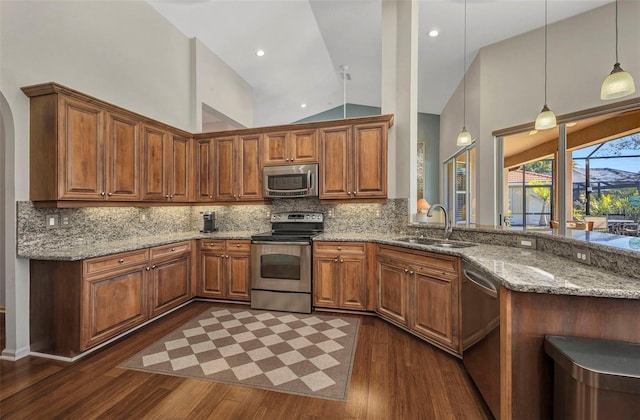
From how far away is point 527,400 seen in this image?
146 centimetres

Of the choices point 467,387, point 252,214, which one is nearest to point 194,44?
point 252,214

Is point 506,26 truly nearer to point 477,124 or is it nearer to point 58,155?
point 477,124

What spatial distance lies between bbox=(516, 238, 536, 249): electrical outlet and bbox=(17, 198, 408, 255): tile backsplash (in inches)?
56.5

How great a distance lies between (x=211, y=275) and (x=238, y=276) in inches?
15.8

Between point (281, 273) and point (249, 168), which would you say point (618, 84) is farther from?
point (249, 168)

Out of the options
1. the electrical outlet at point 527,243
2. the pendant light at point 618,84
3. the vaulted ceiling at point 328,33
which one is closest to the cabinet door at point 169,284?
the vaulted ceiling at point 328,33

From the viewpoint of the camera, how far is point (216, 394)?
6.40 ft

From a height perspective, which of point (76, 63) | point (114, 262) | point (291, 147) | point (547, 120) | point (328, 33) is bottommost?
point (114, 262)

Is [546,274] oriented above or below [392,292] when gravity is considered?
above

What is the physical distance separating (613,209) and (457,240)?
8.37ft

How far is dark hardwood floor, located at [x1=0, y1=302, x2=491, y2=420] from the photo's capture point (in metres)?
1.77

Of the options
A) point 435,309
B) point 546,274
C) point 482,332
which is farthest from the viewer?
point 435,309

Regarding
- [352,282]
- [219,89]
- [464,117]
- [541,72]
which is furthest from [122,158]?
[464,117]

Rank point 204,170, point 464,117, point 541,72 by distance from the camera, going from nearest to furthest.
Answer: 1. point 541,72
2. point 204,170
3. point 464,117
